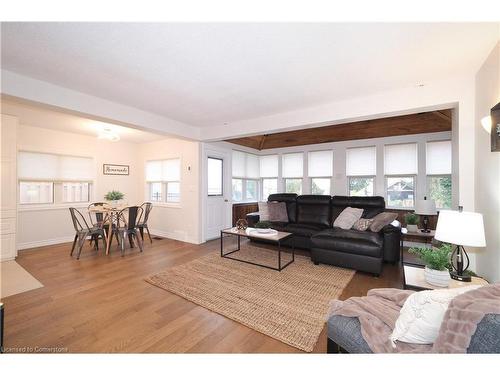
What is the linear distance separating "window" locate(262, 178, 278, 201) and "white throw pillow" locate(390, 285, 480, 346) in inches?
220

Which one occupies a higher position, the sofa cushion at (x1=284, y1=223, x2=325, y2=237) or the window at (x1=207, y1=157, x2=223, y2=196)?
the window at (x1=207, y1=157, x2=223, y2=196)

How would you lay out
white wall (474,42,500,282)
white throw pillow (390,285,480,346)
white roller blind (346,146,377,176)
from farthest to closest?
1. white roller blind (346,146,377,176)
2. white wall (474,42,500,282)
3. white throw pillow (390,285,480,346)

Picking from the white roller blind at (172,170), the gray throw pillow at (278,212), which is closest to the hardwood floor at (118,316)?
the gray throw pillow at (278,212)

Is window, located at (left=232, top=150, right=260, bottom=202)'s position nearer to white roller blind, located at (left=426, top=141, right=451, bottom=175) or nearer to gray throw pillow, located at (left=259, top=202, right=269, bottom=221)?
gray throw pillow, located at (left=259, top=202, right=269, bottom=221)

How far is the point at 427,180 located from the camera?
14.7ft

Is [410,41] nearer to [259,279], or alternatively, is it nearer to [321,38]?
[321,38]

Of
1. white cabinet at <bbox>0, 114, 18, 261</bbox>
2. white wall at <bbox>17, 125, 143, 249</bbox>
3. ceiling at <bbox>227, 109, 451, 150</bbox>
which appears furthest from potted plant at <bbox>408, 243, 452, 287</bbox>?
white wall at <bbox>17, 125, 143, 249</bbox>

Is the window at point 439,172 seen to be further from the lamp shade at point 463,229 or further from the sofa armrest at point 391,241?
the lamp shade at point 463,229

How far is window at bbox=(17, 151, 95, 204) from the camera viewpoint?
4.48 meters

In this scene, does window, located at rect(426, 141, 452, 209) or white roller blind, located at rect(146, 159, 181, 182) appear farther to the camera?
white roller blind, located at rect(146, 159, 181, 182)
